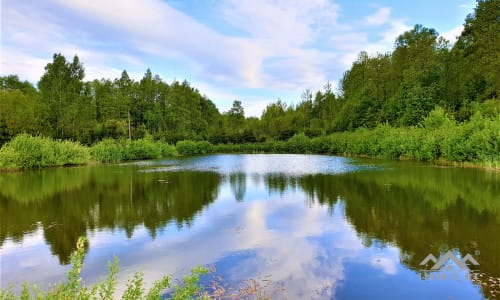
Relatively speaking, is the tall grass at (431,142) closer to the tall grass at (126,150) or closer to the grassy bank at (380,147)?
the grassy bank at (380,147)

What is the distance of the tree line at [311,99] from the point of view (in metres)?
39.5

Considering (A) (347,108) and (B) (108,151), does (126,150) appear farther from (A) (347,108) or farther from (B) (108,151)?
(A) (347,108)

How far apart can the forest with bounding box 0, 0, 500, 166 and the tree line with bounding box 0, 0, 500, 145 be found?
17 cm

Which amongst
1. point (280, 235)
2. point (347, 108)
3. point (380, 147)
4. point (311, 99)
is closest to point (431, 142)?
point (380, 147)

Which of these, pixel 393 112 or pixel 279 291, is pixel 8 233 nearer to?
pixel 279 291

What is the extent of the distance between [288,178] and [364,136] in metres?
25.6

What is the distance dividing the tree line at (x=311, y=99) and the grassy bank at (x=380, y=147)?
302 centimetres

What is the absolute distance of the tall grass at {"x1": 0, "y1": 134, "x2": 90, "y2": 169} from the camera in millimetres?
27828

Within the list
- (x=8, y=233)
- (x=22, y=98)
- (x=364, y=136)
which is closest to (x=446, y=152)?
(x=364, y=136)

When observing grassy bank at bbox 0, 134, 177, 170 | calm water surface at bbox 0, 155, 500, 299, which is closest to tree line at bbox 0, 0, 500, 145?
grassy bank at bbox 0, 134, 177, 170

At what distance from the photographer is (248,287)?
6.11 meters

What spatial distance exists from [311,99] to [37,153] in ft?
186

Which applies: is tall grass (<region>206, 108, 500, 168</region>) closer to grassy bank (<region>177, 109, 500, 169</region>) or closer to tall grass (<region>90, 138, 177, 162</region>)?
grassy bank (<region>177, 109, 500, 169</region>)

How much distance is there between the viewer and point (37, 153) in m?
29.6
